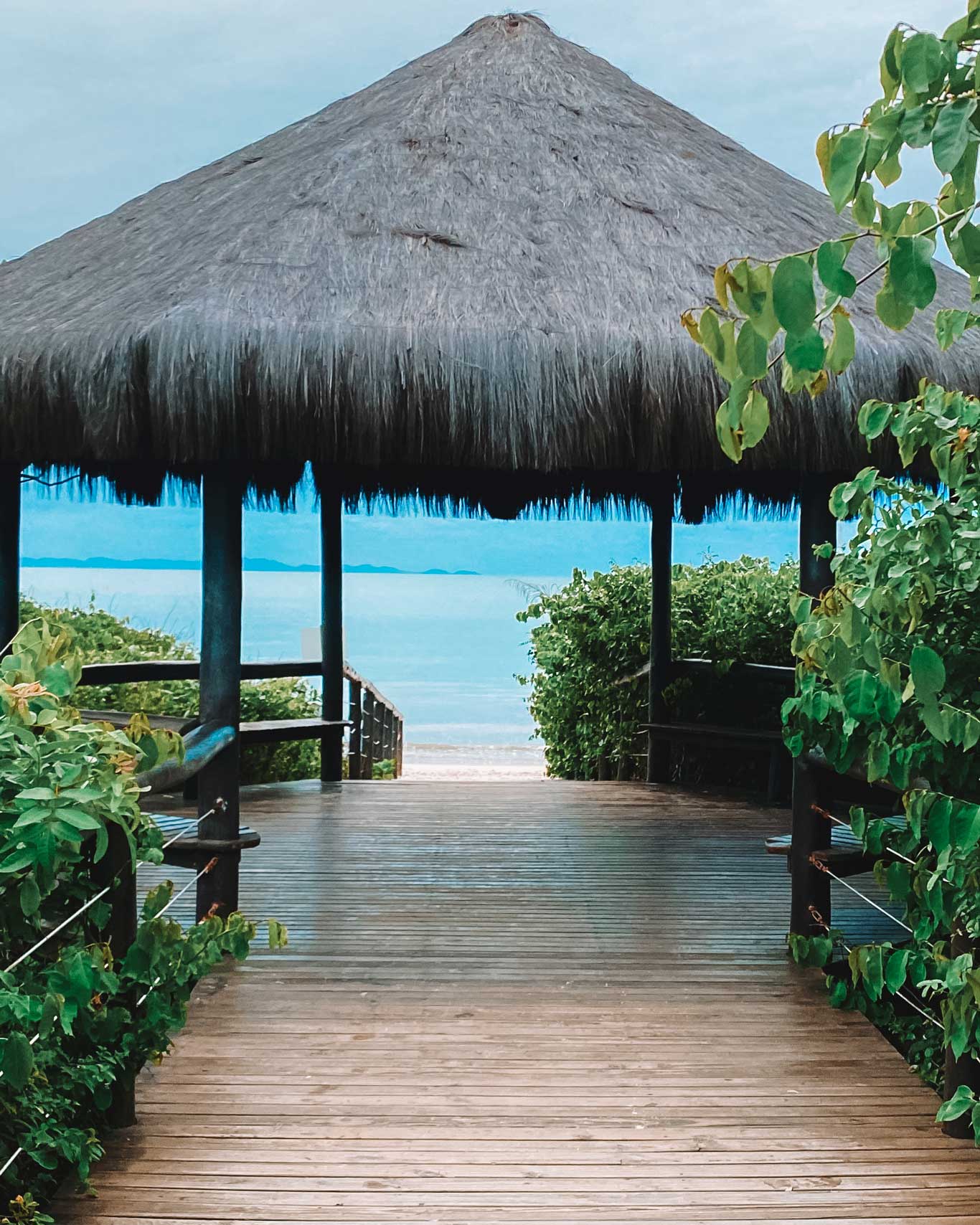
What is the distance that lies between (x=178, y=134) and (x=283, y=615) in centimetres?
2617

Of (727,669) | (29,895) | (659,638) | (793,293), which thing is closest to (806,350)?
(793,293)

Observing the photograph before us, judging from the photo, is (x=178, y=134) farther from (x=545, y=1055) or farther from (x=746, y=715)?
(x=545, y=1055)

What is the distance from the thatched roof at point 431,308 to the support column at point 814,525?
47 cm

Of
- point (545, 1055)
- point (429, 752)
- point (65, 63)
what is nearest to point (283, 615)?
point (65, 63)

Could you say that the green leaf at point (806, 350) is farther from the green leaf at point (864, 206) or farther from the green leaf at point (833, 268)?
the green leaf at point (864, 206)

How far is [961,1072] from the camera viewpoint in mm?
2322

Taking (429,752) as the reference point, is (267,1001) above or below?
above

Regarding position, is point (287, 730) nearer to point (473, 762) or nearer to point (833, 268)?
point (833, 268)

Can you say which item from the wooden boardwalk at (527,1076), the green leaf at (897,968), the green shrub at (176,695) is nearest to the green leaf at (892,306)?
the wooden boardwalk at (527,1076)

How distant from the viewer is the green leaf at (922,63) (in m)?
1.01

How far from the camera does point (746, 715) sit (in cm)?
644

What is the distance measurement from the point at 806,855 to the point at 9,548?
3.72m

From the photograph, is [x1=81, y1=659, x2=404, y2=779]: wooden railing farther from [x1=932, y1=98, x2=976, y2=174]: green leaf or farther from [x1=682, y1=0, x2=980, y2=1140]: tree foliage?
[x1=932, y1=98, x2=976, y2=174]: green leaf

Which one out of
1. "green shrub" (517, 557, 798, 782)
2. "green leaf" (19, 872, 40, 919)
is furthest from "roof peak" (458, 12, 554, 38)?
"green leaf" (19, 872, 40, 919)
